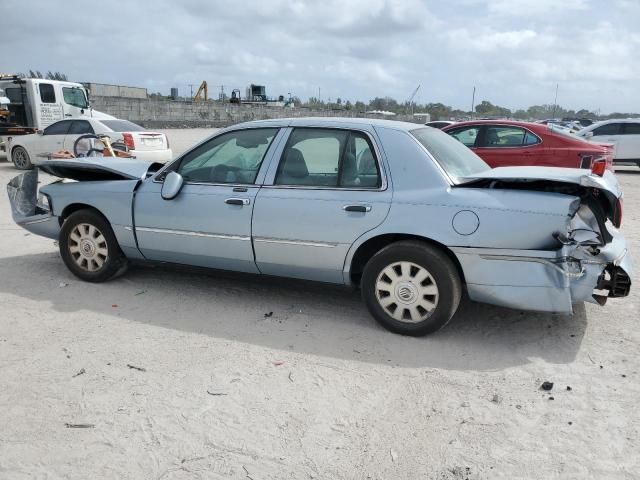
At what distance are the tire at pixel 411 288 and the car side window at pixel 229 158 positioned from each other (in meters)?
1.33

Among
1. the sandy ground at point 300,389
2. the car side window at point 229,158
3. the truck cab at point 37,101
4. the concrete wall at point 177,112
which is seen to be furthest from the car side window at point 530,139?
the concrete wall at point 177,112

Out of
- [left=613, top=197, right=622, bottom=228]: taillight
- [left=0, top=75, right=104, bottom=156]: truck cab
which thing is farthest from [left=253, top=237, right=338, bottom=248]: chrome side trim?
[left=0, top=75, right=104, bottom=156]: truck cab

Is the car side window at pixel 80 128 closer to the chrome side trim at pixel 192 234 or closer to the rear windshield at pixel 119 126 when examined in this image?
the rear windshield at pixel 119 126

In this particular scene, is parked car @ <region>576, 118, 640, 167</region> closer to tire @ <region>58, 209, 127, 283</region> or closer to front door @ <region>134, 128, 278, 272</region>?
front door @ <region>134, 128, 278, 272</region>

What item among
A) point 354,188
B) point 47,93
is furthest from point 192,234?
point 47,93

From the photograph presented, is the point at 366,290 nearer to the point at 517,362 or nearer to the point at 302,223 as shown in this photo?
the point at 302,223

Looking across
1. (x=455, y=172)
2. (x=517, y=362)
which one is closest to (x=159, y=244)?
(x=455, y=172)

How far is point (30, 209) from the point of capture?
5.73 meters

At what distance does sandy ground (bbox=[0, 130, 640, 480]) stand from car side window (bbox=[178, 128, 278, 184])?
A: 109 centimetres

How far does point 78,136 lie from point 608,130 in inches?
600

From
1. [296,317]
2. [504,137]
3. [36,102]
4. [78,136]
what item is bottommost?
[296,317]

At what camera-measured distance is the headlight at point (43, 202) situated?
5.55m

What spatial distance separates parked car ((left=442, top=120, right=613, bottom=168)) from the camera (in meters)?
9.77

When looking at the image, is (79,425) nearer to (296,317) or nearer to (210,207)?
(296,317)
